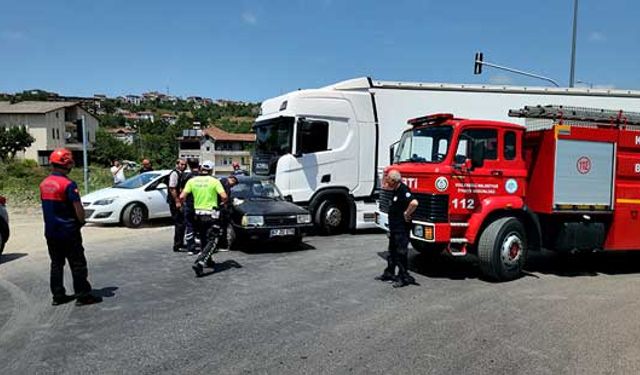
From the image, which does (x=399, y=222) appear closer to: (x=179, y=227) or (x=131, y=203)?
(x=179, y=227)

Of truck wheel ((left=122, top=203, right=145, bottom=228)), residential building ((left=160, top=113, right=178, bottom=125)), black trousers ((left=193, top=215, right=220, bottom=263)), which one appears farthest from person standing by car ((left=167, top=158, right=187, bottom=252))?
residential building ((left=160, top=113, right=178, bottom=125))

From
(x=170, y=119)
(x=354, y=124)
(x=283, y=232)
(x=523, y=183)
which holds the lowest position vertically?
(x=283, y=232)

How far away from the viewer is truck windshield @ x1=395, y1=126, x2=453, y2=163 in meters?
7.91

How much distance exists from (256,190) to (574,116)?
634 centimetres

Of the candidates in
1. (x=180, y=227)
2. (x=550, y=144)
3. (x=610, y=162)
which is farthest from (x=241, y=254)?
(x=610, y=162)

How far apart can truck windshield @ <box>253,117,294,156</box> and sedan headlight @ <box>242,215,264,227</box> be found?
101 inches

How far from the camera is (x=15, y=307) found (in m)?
6.19

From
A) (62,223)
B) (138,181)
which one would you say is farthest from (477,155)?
(138,181)

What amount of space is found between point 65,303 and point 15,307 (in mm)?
559

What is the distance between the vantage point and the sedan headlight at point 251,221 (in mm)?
9711

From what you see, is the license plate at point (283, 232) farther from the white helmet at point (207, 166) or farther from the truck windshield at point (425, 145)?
the truck windshield at point (425, 145)

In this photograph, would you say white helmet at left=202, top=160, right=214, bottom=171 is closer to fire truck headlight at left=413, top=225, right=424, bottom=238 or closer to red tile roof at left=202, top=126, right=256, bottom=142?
fire truck headlight at left=413, top=225, right=424, bottom=238

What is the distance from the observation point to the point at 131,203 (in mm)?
13203

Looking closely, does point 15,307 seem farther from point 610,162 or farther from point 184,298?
point 610,162
